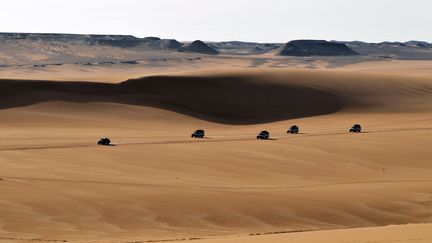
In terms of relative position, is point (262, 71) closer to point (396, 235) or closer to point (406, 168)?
point (406, 168)

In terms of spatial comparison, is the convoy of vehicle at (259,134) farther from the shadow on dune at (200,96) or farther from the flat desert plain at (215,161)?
the shadow on dune at (200,96)

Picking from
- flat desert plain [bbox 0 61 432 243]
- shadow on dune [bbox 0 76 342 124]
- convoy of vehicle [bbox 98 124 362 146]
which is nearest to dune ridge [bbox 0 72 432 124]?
shadow on dune [bbox 0 76 342 124]

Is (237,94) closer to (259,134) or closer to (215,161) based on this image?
(259,134)

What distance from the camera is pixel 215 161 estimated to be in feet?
132

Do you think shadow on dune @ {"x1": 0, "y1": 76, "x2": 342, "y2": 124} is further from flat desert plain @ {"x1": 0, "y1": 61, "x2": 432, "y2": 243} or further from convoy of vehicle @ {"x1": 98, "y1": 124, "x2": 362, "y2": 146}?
convoy of vehicle @ {"x1": 98, "y1": 124, "x2": 362, "y2": 146}

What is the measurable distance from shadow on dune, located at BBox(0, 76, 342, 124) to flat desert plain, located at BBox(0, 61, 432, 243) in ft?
0.63

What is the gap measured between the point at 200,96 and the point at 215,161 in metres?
40.9

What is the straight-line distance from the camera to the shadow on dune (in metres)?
75.0

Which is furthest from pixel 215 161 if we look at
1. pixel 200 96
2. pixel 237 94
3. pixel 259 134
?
pixel 237 94

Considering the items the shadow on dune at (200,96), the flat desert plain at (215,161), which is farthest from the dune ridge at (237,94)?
the flat desert plain at (215,161)

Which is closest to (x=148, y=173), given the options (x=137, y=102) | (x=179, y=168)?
(x=179, y=168)

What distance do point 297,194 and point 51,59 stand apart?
162 m

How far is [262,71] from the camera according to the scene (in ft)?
309

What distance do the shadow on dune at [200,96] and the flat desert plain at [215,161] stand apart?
0.63ft
